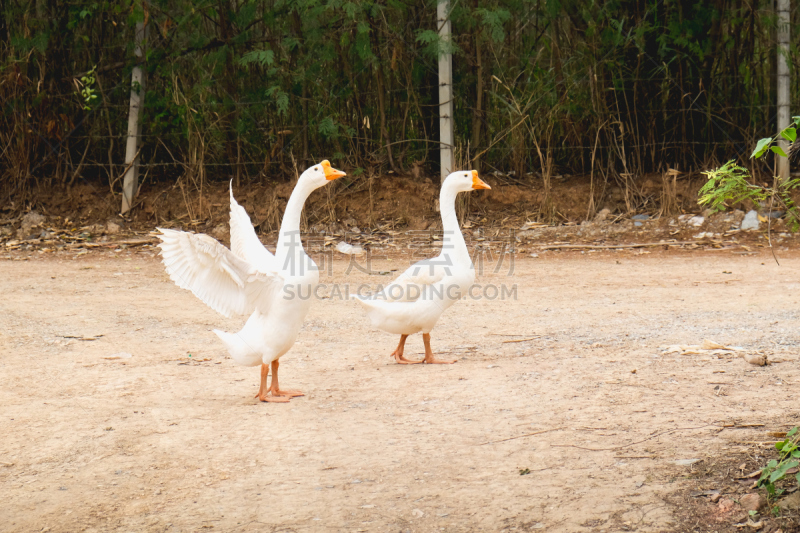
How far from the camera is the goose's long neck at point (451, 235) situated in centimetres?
598

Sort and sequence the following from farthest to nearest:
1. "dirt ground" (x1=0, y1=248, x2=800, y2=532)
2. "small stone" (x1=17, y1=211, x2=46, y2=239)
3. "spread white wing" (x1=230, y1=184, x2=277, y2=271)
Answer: "small stone" (x1=17, y1=211, x2=46, y2=239) → "spread white wing" (x1=230, y1=184, x2=277, y2=271) → "dirt ground" (x1=0, y1=248, x2=800, y2=532)

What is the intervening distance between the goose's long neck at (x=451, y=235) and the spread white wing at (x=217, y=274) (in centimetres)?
151

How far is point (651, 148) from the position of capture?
12.3 metres

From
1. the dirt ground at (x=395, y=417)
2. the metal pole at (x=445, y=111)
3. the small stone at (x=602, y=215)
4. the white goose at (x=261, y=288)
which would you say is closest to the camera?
the dirt ground at (x=395, y=417)

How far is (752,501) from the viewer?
326 cm

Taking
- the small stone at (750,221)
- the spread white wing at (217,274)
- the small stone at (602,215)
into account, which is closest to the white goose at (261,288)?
the spread white wing at (217,274)

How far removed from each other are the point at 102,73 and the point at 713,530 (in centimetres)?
1169

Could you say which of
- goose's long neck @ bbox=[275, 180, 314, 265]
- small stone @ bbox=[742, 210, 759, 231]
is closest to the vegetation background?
small stone @ bbox=[742, 210, 759, 231]

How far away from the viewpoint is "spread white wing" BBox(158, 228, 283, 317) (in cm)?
466

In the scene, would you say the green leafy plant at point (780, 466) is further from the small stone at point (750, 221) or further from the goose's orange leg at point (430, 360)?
the small stone at point (750, 221)

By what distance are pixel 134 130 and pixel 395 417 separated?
9340 mm

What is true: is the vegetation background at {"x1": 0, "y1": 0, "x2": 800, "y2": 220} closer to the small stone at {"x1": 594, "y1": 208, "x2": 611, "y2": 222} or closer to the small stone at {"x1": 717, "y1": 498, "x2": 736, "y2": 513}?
the small stone at {"x1": 594, "y1": 208, "x2": 611, "y2": 222}

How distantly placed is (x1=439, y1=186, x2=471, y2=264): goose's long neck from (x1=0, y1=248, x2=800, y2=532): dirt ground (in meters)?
0.72

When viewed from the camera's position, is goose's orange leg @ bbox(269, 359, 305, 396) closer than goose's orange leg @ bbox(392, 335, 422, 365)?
Yes
